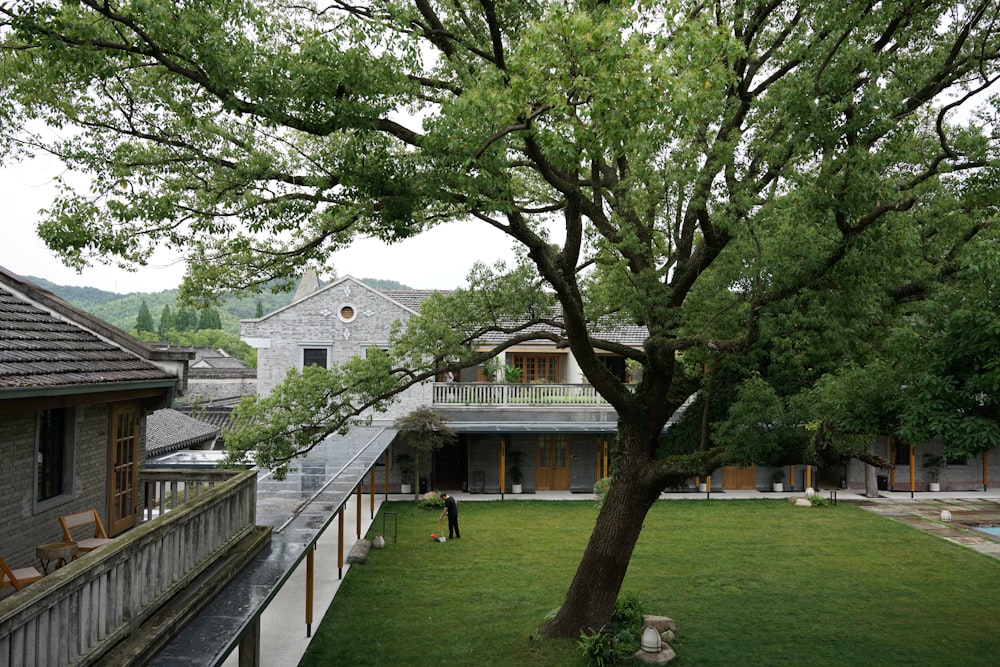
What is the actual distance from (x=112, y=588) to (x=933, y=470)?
2985 cm

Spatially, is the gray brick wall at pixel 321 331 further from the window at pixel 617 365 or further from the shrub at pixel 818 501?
the shrub at pixel 818 501

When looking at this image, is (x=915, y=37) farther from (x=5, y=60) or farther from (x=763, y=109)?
(x=5, y=60)

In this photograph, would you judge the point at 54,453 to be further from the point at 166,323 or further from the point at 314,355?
the point at 166,323

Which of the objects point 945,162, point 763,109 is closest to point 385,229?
point 763,109

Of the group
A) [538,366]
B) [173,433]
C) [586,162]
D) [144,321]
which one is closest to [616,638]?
[586,162]

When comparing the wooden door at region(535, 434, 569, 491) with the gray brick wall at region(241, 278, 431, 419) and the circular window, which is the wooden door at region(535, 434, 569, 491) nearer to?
the gray brick wall at region(241, 278, 431, 419)

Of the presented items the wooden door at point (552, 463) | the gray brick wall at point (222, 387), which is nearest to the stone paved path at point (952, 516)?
the wooden door at point (552, 463)

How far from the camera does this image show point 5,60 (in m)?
7.00

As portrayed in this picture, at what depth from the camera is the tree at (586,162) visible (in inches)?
255

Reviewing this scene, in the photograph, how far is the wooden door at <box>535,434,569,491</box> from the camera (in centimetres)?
2641

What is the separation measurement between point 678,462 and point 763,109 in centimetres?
511

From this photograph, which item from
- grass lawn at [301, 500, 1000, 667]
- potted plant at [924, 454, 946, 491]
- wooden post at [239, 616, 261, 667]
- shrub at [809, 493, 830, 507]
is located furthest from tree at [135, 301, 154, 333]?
Answer: wooden post at [239, 616, 261, 667]

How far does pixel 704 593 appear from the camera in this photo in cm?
1459

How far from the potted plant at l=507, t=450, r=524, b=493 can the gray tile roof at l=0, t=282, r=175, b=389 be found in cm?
1837
